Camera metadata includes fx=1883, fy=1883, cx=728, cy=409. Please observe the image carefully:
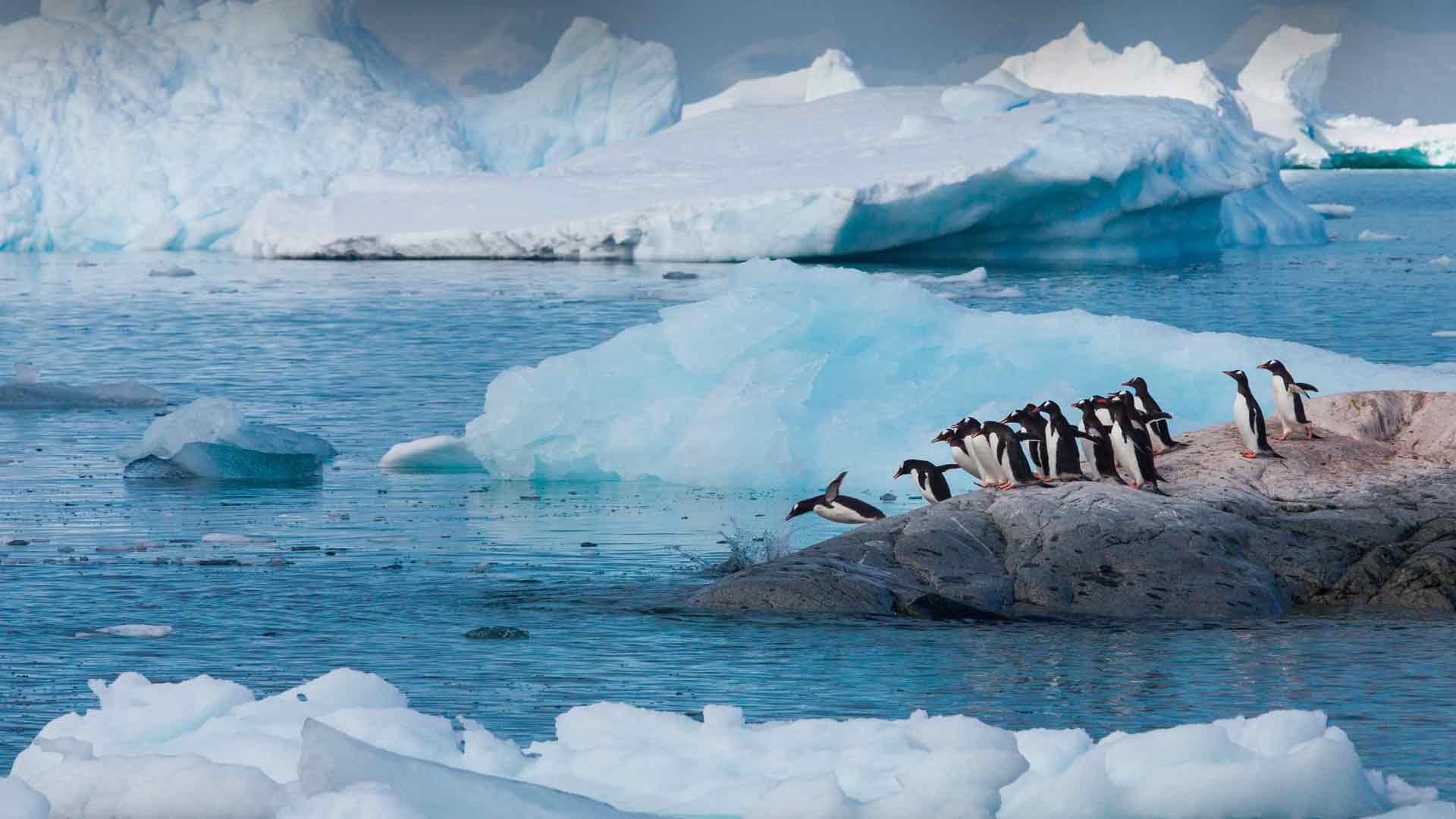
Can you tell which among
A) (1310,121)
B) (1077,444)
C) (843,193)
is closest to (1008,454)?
(1077,444)

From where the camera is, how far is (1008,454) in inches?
456

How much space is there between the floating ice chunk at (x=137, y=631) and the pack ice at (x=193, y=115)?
3894 cm

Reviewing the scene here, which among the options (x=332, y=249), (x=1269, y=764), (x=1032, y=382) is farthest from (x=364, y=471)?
(x=332, y=249)

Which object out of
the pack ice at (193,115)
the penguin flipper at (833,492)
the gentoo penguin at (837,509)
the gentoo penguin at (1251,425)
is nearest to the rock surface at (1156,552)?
the gentoo penguin at (1251,425)

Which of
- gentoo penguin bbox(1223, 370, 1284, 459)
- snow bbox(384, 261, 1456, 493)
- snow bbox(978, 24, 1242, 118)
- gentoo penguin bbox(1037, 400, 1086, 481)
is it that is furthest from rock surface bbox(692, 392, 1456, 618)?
snow bbox(978, 24, 1242, 118)

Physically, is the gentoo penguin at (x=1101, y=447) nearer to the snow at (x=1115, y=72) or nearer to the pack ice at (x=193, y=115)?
the pack ice at (x=193, y=115)

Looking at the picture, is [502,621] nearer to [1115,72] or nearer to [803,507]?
[803,507]

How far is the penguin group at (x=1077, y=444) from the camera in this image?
10.9 m

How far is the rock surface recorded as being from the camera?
9609 mm

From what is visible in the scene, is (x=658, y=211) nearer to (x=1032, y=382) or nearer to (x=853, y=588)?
(x=1032, y=382)

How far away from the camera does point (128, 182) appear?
47.1 metres

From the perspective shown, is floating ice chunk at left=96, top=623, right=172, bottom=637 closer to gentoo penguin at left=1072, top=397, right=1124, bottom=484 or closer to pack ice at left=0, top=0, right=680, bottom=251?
gentoo penguin at left=1072, top=397, right=1124, bottom=484

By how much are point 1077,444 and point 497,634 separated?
14.2ft

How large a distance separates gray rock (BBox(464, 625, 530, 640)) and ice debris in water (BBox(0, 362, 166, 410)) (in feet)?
41.2
